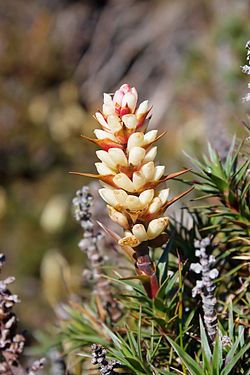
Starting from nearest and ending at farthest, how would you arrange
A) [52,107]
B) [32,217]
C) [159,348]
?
1. [159,348]
2. [32,217]
3. [52,107]

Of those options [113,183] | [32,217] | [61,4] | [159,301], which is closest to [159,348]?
[159,301]

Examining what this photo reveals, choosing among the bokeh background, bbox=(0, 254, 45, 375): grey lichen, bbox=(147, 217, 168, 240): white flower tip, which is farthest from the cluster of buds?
the bokeh background

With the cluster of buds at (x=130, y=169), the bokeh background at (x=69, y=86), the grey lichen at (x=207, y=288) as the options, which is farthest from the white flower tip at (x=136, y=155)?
the bokeh background at (x=69, y=86)

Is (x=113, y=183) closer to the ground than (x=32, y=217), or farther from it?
closer to the ground

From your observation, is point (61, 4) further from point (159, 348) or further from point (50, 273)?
point (159, 348)

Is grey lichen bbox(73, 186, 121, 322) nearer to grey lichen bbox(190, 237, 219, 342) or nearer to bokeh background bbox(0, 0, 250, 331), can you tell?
grey lichen bbox(190, 237, 219, 342)

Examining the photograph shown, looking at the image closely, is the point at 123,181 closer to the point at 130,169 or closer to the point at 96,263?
the point at 130,169

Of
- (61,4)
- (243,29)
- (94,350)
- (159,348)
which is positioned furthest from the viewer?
(61,4)
